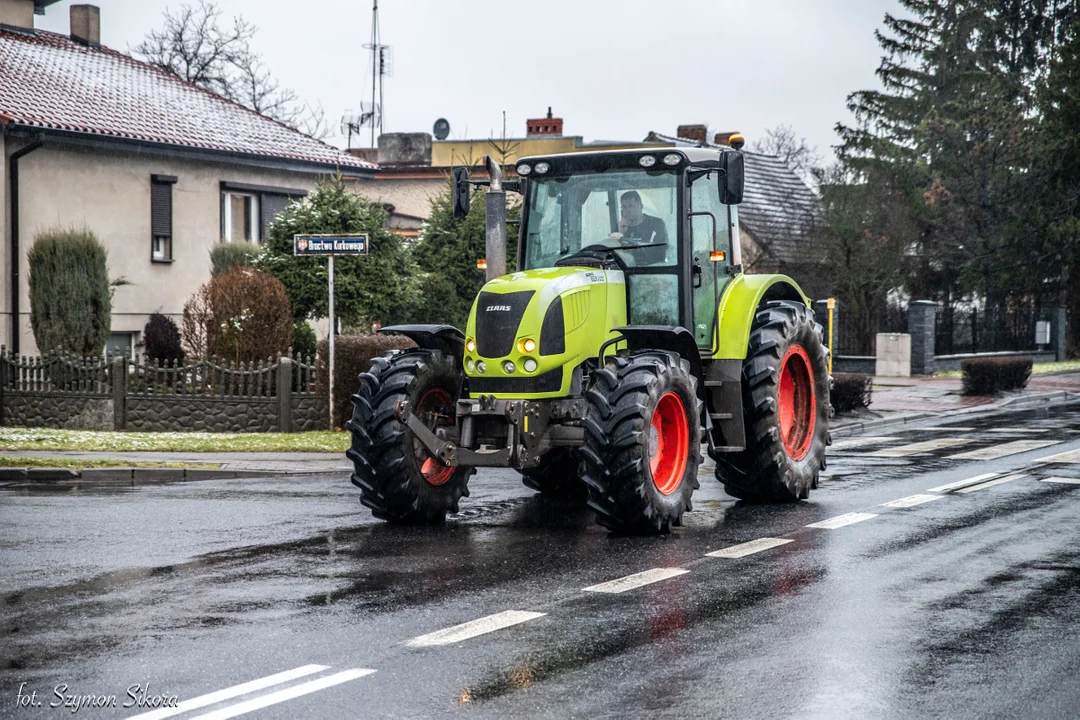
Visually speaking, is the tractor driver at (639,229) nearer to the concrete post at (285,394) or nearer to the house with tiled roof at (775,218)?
the concrete post at (285,394)

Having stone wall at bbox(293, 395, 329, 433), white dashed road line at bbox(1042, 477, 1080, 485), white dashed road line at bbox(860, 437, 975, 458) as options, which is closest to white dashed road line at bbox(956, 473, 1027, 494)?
white dashed road line at bbox(1042, 477, 1080, 485)

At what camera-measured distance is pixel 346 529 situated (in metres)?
10.6

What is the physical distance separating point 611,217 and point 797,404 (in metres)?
2.80

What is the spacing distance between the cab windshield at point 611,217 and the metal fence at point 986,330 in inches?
1029

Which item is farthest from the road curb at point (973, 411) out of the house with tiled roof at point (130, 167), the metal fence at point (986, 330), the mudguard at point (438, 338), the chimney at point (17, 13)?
the chimney at point (17, 13)

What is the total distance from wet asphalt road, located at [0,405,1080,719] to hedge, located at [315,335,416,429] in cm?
611

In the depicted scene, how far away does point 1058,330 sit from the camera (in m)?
39.8

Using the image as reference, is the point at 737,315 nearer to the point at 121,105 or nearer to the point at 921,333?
the point at 121,105

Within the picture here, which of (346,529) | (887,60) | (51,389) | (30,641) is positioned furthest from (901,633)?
(887,60)

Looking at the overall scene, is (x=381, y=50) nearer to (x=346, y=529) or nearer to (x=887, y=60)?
(x=887, y=60)

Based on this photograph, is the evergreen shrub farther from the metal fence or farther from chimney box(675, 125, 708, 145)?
chimney box(675, 125, 708, 145)

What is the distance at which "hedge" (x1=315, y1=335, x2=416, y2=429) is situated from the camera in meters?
18.3

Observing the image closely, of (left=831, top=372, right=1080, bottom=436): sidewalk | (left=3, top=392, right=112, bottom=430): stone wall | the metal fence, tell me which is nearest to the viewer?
(left=3, top=392, right=112, bottom=430): stone wall

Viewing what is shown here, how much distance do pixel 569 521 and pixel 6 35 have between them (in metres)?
25.9
